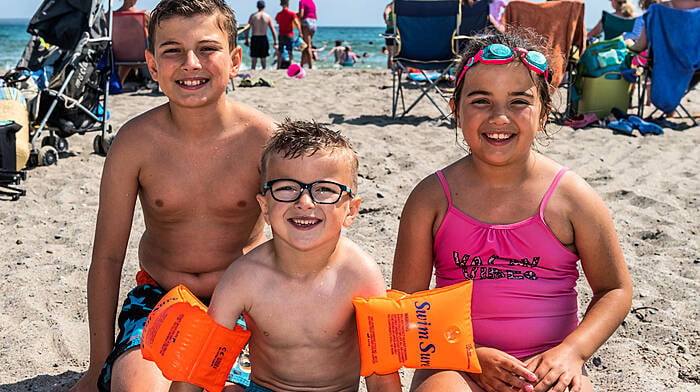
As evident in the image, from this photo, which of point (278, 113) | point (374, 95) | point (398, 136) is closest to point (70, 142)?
point (278, 113)

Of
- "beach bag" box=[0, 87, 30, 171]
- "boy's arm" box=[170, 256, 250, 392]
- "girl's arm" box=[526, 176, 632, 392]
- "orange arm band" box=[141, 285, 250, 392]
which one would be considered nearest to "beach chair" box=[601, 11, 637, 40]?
"beach bag" box=[0, 87, 30, 171]

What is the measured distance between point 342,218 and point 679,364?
5.53 ft

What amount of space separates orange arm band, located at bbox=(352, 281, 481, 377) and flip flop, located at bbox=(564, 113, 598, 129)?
6.02 metres

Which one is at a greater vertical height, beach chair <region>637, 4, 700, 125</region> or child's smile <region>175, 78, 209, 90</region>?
child's smile <region>175, 78, 209, 90</region>

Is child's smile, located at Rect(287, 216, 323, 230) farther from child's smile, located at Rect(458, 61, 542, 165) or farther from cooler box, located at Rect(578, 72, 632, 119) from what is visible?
cooler box, located at Rect(578, 72, 632, 119)

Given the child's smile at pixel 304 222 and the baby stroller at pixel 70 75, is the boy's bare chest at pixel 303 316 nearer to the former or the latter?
the child's smile at pixel 304 222

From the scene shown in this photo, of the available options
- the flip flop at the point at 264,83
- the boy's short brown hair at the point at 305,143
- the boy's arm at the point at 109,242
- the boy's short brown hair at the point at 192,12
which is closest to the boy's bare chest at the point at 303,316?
Result: the boy's short brown hair at the point at 305,143

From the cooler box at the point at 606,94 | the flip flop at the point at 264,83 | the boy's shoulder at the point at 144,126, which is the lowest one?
the flip flop at the point at 264,83

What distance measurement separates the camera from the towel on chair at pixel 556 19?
8016mm

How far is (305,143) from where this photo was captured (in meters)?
1.98

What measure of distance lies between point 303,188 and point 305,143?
5.3 inches

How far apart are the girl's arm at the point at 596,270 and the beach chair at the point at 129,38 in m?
7.53

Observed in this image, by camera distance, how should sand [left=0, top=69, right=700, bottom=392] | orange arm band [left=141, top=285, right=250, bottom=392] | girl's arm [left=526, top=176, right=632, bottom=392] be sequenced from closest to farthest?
orange arm band [left=141, top=285, right=250, bottom=392] → girl's arm [left=526, top=176, right=632, bottom=392] → sand [left=0, top=69, right=700, bottom=392]

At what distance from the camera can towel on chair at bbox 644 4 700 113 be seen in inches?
287
